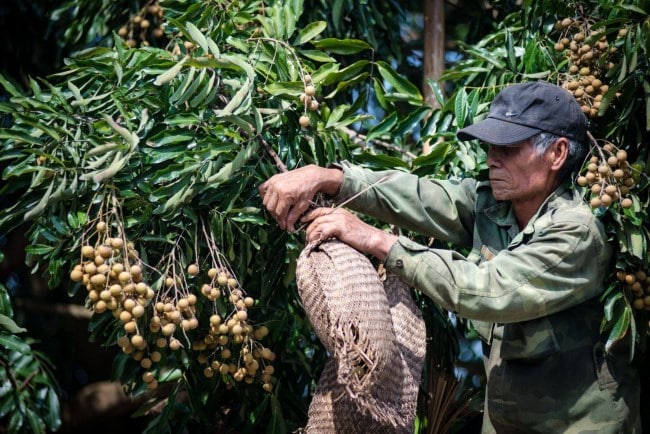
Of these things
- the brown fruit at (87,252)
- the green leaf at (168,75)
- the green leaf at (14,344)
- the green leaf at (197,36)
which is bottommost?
the green leaf at (14,344)

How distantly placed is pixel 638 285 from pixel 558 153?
42 centimetres

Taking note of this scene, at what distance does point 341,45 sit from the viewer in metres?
3.06

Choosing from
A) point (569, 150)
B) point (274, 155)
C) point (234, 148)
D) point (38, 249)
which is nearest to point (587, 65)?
point (569, 150)

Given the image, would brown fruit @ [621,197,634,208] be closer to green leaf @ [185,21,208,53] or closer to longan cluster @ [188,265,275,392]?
longan cluster @ [188,265,275,392]

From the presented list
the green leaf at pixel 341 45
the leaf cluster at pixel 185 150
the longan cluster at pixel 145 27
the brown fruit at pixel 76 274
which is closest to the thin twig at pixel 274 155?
the leaf cluster at pixel 185 150

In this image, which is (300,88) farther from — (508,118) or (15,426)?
(15,426)

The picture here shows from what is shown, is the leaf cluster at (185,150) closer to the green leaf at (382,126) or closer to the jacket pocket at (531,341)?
the green leaf at (382,126)

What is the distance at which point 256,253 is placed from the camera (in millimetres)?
3008

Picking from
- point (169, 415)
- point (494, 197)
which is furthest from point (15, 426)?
point (494, 197)

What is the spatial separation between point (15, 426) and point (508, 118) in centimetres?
176

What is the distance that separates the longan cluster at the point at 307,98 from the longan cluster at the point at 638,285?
0.93 metres

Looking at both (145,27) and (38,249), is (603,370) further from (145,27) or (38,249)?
(145,27)

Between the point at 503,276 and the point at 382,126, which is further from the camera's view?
the point at 382,126

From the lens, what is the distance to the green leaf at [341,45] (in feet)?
9.91
